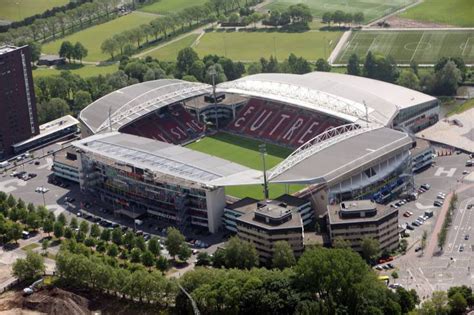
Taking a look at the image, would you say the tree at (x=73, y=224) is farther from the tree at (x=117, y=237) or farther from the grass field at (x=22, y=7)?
the grass field at (x=22, y=7)

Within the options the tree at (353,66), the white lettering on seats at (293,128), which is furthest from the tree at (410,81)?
the white lettering on seats at (293,128)

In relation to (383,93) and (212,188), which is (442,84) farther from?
(212,188)

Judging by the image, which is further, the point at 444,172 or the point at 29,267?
the point at 444,172

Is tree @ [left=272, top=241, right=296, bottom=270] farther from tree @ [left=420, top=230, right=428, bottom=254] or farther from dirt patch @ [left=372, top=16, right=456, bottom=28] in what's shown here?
dirt patch @ [left=372, top=16, right=456, bottom=28]

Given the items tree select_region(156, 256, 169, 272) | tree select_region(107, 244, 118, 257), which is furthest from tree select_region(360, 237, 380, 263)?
tree select_region(107, 244, 118, 257)

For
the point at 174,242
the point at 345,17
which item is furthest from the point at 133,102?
the point at 345,17

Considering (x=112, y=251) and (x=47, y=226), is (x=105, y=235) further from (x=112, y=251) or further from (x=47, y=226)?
(x=47, y=226)

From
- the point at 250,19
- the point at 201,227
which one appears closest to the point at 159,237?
the point at 201,227
